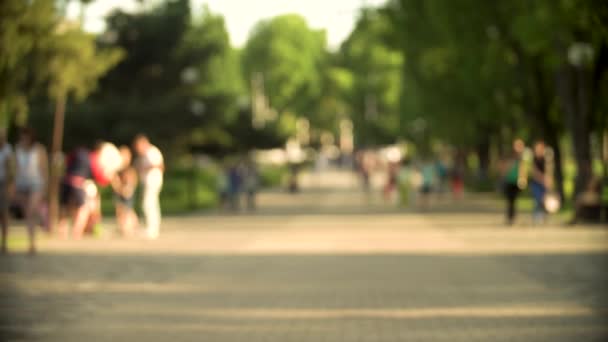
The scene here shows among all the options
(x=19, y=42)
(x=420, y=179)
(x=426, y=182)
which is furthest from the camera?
(x=420, y=179)

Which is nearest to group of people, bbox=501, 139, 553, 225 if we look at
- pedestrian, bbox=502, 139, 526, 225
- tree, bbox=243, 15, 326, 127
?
pedestrian, bbox=502, 139, 526, 225

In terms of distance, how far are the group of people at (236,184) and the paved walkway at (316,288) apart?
13.6m

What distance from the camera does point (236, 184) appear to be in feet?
123

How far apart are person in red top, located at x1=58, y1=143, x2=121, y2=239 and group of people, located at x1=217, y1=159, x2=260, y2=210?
12.9 meters

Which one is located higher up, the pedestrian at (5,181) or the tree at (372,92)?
the tree at (372,92)

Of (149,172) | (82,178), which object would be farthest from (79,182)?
(149,172)

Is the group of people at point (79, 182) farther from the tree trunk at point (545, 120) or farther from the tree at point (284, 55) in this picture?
the tree at point (284, 55)

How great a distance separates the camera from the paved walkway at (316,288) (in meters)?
9.73

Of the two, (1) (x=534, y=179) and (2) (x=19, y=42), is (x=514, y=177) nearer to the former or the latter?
(1) (x=534, y=179)

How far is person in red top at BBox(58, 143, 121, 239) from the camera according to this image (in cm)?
2192

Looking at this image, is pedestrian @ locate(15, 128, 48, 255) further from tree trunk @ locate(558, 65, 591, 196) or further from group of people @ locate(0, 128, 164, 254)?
tree trunk @ locate(558, 65, 591, 196)

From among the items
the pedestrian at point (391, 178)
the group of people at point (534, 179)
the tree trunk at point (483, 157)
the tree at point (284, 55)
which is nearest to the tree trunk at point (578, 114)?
the group of people at point (534, 179)

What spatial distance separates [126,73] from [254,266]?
3285 centimetres

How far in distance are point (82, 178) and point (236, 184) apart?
15.4 metres
